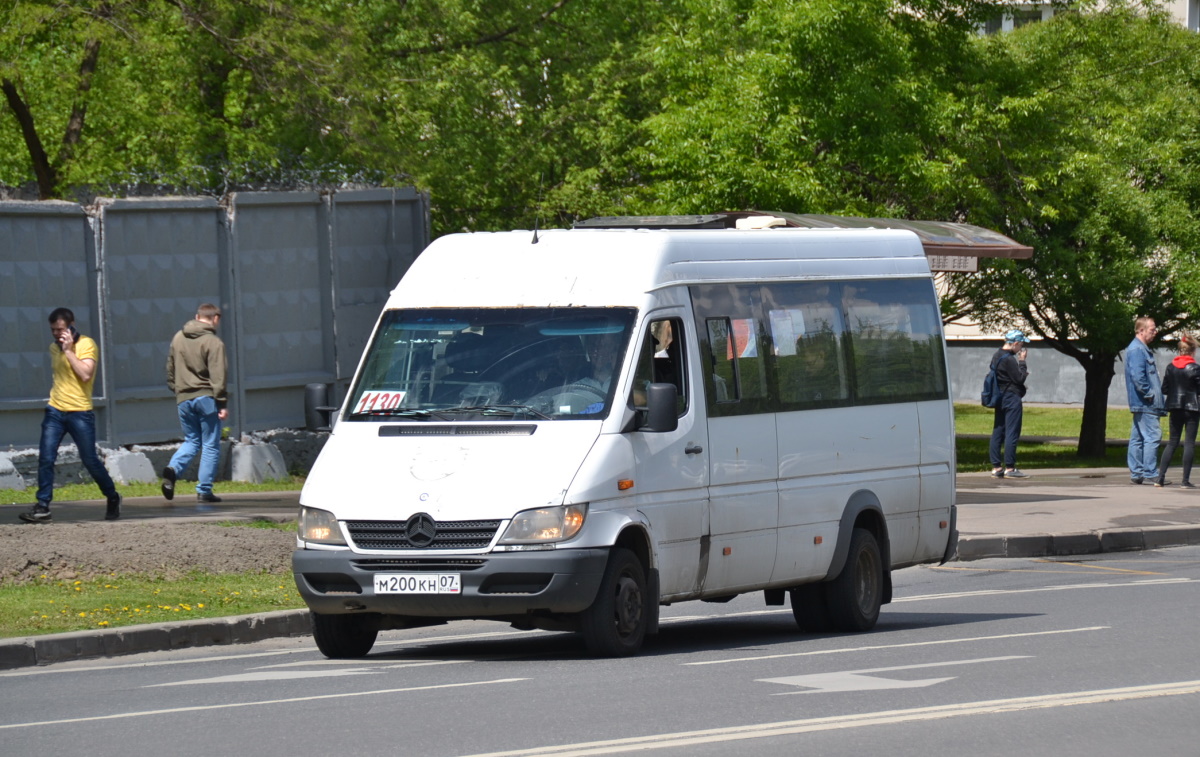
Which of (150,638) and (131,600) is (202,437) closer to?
(131,600)

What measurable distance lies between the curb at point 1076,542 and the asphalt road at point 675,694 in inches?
164

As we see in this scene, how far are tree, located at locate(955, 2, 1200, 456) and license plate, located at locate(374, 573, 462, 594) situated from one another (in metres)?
17.9

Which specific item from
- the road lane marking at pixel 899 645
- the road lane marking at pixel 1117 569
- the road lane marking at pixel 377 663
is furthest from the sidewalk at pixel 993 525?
the road lane marking at pixel 899 645

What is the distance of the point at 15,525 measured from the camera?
14273mm

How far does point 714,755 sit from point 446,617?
2.98 m

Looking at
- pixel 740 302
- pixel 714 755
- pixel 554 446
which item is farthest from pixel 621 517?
pixel 714 755

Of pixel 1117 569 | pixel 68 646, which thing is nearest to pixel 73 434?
pixel 68 646

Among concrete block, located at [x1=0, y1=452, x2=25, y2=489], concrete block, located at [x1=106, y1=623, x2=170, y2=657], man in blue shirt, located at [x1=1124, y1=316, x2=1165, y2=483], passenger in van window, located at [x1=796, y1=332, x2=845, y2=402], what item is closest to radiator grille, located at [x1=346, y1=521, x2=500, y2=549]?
concrete block, located at [x1=106, y1=623, x2=170, y2=657]

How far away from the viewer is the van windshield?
976 cm

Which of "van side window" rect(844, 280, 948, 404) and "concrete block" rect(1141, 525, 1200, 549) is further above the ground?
"van side window" rect(844, 280, 948, 404)

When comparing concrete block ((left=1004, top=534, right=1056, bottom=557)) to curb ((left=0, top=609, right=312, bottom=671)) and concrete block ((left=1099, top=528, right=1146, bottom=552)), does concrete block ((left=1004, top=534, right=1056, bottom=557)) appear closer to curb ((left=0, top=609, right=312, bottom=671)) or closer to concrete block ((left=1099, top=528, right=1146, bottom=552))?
concrete block ((left=1099, top=528, right=1146, bottom=552))

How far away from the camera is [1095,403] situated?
31.9 meters

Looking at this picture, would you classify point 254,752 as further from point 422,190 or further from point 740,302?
point 422,190

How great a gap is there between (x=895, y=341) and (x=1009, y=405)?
12.7m
